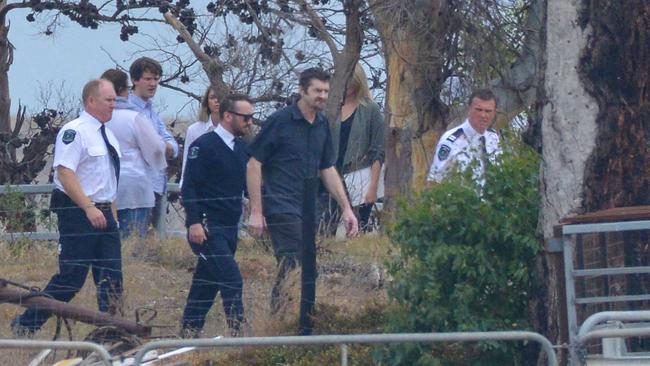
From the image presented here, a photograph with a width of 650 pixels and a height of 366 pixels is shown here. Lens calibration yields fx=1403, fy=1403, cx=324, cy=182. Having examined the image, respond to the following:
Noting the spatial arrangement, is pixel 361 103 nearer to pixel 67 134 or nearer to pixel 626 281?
pixel 67 134

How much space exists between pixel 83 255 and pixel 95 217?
0.97ft

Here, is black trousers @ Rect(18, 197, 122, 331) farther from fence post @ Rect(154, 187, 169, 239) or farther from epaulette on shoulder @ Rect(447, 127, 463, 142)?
fence post @ Rect(154, 187, 169, 239)

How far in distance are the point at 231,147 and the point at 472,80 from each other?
2.48 metres

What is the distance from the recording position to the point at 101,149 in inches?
332

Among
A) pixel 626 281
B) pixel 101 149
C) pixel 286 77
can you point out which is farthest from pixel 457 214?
pixel 286 77

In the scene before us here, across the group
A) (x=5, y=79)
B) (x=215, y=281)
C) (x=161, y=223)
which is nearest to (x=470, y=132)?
(x=215, y=281)

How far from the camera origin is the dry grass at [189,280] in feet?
25.7

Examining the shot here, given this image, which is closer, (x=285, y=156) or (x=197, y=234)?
(x=197, y=234)

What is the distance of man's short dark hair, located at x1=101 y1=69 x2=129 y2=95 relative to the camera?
32.4ft

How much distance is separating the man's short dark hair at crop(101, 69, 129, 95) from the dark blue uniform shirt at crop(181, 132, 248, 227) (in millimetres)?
1621

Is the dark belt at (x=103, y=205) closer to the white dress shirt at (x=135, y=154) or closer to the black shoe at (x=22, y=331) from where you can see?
the black shoe at (x=22, y=331)

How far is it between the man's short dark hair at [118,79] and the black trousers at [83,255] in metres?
1.71

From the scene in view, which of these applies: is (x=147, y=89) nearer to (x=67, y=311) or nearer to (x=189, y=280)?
(x=189, y=280)

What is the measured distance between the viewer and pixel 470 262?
21.3ft
